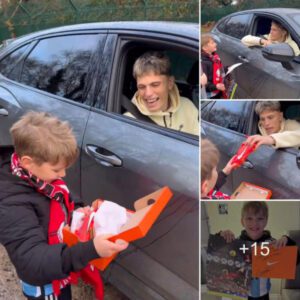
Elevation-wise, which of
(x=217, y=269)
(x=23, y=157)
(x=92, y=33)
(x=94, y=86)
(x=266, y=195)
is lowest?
(x=217, y=269)

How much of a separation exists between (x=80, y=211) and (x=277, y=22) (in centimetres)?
97

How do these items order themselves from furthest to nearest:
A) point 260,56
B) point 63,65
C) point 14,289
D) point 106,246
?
1. point 14,289
2. point 63,65
3. point 260,56
4. point 106,246

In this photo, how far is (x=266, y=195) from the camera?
1.68 metres

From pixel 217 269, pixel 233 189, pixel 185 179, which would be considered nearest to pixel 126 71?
pixel 185 179

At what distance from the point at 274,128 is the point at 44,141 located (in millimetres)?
805

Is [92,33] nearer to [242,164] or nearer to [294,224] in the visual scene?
[242,164]

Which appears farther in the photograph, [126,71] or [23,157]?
[126,71]

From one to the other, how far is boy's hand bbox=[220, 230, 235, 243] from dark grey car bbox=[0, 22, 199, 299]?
13cm

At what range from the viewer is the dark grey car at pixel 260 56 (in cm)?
157

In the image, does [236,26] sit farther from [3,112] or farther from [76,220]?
[3,112]

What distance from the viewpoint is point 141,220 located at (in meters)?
1.51

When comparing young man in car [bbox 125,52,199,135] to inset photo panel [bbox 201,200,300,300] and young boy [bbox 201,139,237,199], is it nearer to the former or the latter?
young boy [bbox 201,139,237,199]

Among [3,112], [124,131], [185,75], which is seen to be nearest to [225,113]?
[185,75]

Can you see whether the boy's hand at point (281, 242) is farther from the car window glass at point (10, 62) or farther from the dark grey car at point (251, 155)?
the car window glass at point (10, 62)
